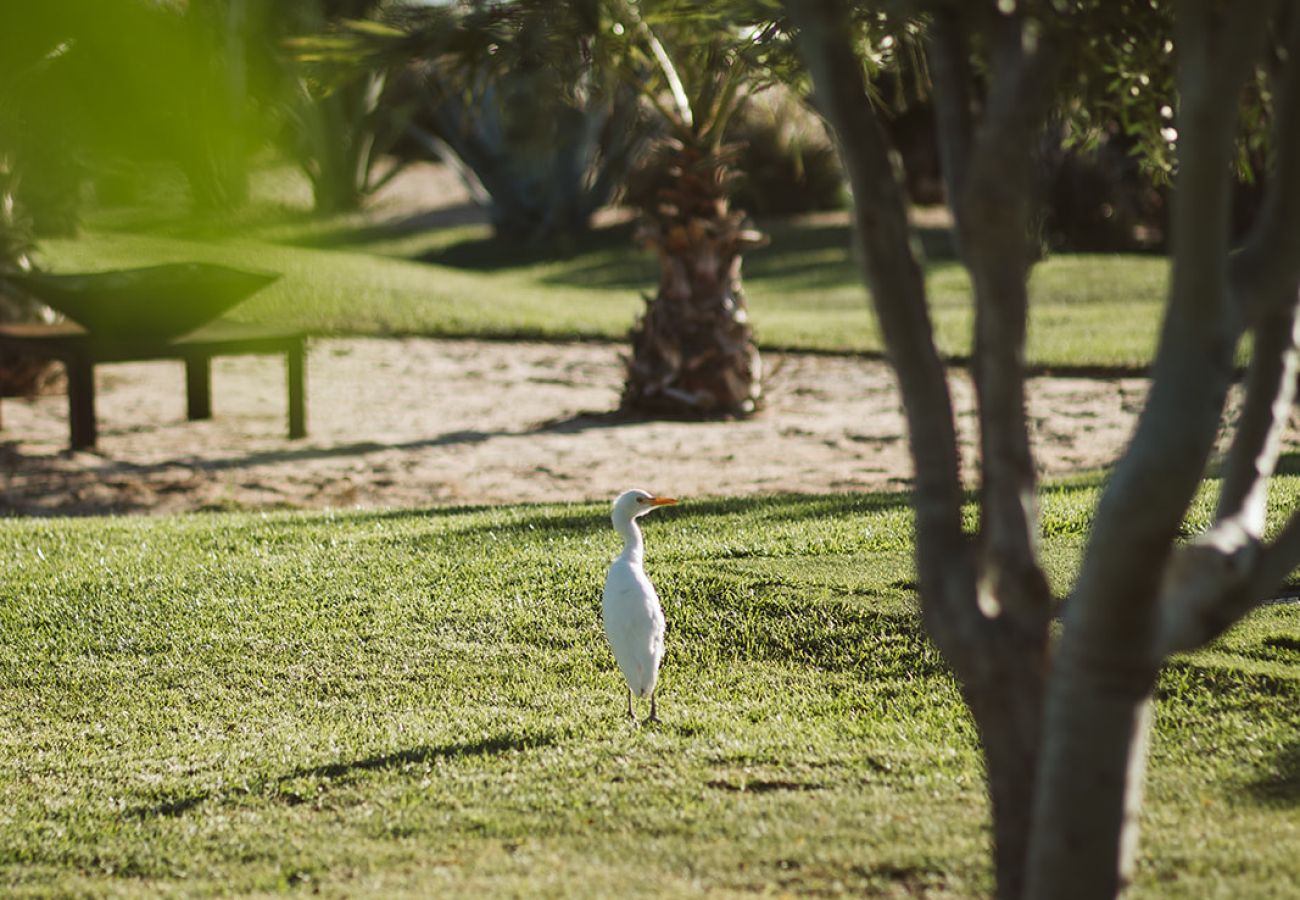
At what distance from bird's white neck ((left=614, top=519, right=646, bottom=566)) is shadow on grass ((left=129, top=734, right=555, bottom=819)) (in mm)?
613

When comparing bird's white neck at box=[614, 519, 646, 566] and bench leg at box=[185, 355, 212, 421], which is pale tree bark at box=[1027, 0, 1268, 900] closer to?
bird's white neck at box=[614, 519, 646, 566]

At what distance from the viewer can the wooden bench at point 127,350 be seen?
34.1 ft

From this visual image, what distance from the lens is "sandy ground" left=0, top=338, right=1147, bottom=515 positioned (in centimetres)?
925

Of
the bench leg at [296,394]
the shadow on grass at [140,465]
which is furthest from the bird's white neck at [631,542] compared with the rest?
the bench leg at [296,394]

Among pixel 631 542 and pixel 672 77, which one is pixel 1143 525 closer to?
pixel 631 542

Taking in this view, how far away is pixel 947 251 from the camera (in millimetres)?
23078

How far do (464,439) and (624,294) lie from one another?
10606mm

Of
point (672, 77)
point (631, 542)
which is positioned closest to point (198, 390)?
point (672, 77)

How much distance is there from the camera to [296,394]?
1106cm

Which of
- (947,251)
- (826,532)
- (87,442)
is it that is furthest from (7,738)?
(947,251)

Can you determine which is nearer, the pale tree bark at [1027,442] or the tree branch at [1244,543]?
the pale tree bark at [1027,442]

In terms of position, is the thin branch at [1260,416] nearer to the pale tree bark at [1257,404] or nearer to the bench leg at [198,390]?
the pale tree bark at [1257,404]

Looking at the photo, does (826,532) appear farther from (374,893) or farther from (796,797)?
(374,893)

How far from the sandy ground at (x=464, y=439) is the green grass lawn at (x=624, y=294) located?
129 cm
